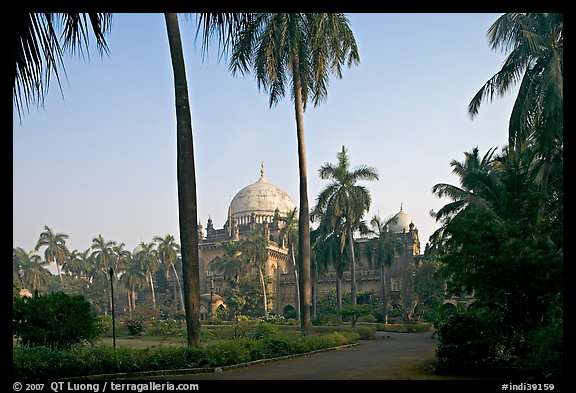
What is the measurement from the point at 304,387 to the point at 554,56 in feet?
55.2

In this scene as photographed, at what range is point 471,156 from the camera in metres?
36.3

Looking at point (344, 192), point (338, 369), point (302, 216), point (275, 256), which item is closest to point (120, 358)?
point (338, 369)

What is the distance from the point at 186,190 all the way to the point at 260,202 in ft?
237

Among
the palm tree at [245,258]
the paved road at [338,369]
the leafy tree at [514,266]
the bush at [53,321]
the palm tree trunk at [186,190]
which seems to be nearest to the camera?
the leafy tree at [514,266]

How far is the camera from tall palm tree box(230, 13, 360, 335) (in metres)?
22.0

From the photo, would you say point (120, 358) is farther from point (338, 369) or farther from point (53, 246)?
point (53, 246)

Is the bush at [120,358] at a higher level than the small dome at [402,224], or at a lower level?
lower

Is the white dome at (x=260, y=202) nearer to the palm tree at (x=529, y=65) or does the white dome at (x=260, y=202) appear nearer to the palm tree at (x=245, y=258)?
the palm tree at (x=245, y=258)

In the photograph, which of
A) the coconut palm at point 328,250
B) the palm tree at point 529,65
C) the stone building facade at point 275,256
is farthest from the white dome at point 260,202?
the palm tree at point 529,65

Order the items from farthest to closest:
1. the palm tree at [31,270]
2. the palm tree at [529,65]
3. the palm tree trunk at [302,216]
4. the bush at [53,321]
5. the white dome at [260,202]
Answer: the white dome at [260,202]
the palm tree at [31,270]
the palm tree trunk at [302,216]
the palm tree at [529,65]
the bush at [53,321]

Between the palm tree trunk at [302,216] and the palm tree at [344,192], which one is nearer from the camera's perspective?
the palm tree trunk at [302,216]

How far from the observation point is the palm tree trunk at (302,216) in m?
23.1

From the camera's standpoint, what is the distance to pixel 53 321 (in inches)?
619
